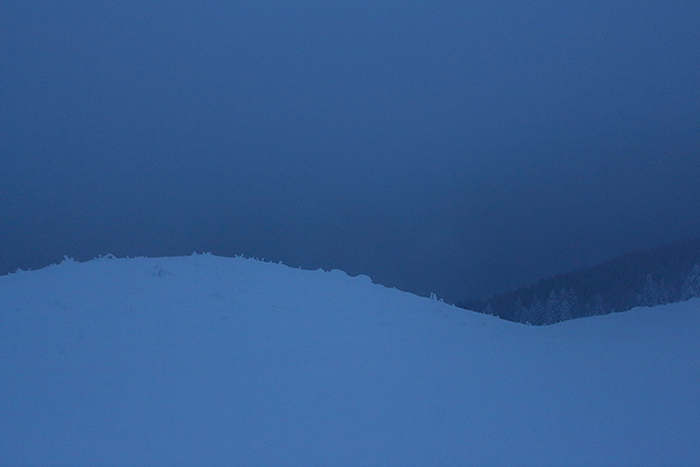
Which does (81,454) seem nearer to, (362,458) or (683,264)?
(362,458)

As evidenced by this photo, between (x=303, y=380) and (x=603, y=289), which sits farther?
(x=603, y=289)

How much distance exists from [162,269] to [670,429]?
357 inches

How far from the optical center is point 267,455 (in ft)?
16.1

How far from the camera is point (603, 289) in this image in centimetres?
5222

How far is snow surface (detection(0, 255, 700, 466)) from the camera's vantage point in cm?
508

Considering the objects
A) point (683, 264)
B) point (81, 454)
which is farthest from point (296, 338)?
point (683, 264)

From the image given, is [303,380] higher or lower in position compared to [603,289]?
lower

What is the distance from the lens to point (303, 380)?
6570 mm

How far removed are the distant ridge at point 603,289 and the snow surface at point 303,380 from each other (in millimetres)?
33515

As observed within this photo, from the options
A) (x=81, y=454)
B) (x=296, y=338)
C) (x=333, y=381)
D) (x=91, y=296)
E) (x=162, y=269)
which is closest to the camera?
(x=81, y=454)

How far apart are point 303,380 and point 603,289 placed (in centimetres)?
5349

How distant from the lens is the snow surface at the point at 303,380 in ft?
16.7

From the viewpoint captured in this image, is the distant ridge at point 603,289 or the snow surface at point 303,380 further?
the distant ridge at point 603,289

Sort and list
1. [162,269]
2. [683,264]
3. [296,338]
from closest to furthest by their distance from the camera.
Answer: [296,338], [162,269], [683,264]
